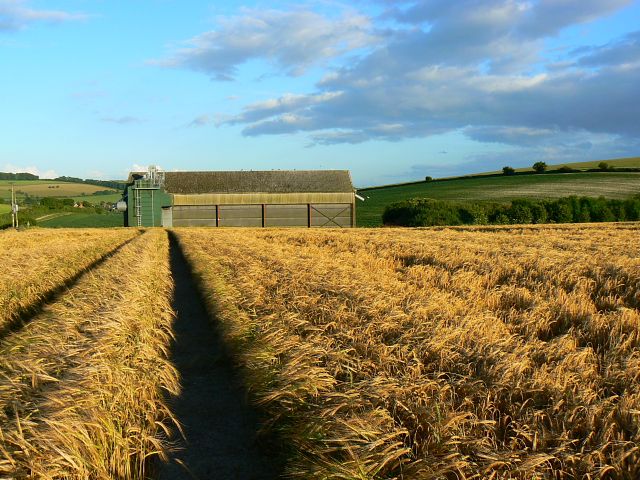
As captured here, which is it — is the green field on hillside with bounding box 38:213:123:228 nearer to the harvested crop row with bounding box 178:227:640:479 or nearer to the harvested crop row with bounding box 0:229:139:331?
the harvested crop row with bounding box 0:229:139:331

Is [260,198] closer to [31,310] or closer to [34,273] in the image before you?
[34,273]

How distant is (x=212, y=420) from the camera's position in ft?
16.6

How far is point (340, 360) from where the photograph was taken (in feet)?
17.6

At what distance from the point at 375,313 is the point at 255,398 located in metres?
2.47

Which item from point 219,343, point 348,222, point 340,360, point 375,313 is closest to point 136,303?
point 219,343

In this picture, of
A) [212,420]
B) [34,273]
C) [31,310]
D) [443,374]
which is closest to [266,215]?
[34,273]

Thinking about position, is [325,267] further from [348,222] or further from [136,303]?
[348,222]

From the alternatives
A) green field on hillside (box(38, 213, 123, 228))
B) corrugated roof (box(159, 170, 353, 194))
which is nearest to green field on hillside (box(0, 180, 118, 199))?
green field on hillside (box(38, 213, 123, 228))

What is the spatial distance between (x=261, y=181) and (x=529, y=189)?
49.8 m

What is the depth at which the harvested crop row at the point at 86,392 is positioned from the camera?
3.57 meters

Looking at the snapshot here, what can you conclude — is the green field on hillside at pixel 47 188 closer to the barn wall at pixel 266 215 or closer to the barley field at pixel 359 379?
the barn wall at pixel 266 215

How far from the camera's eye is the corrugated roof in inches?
2253

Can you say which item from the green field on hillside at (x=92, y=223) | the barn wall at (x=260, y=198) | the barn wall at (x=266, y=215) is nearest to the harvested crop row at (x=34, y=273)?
the barn wall at (x=266, y=215)

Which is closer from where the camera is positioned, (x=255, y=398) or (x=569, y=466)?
(x=569, y=466)
